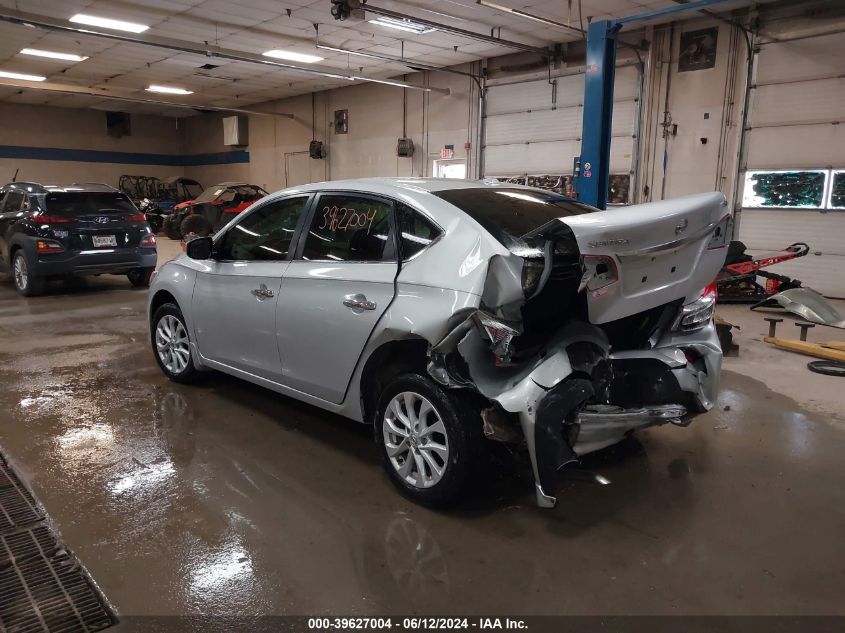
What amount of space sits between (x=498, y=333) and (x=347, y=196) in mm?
1363

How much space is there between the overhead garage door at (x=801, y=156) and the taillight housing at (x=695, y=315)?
25.9ft

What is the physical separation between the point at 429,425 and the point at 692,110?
9.79m

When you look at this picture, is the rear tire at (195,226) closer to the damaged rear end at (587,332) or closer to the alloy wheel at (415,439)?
the alloy wheel at (415,439)

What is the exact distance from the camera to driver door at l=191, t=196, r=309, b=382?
11.9ft

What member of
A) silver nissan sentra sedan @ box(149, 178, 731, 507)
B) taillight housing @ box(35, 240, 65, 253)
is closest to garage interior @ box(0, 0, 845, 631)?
silver nissan sentra sedan @ box(149, 178, 731, 507)

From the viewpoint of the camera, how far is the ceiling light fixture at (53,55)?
1354 cm

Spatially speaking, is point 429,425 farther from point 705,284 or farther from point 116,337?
point 116,337

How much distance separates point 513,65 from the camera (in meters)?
13.3

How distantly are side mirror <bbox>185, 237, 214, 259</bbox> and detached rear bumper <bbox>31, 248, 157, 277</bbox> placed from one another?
554cm

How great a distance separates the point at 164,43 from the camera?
37.3ft

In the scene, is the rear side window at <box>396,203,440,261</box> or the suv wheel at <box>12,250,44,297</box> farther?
the suv wheel at <box>12,250,44,297</box>

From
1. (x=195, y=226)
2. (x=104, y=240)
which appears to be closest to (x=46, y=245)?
(x=104, y=240)

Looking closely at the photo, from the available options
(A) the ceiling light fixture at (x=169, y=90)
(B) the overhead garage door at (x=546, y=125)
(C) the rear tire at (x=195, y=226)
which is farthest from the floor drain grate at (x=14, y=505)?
(A) the ceiling light fixture at (x=169, y=90)

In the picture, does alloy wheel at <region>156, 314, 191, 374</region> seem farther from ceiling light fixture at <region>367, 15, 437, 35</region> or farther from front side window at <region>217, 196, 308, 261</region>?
ceiling light fixture at <region>367, 15, 437, 35</region>
